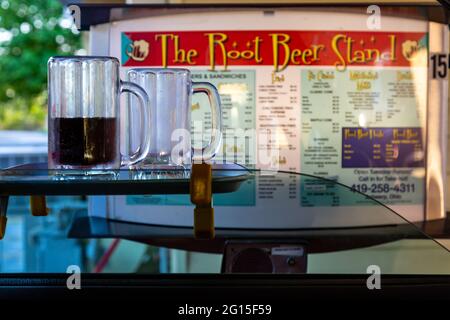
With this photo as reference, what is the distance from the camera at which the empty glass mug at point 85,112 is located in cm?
106

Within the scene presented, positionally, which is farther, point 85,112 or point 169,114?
point 169,114

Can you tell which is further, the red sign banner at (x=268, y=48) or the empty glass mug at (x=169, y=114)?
the red sign banner at (x=268, y=48)

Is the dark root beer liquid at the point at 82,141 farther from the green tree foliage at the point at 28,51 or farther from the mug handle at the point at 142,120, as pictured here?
the green tree foliage at the point at 28,51

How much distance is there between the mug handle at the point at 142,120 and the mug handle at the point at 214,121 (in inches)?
3.3

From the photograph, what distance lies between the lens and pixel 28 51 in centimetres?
498

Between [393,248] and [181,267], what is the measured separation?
1.87 ft

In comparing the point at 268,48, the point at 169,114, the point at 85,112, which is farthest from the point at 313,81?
the point at 85,112

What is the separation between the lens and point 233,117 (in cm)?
168

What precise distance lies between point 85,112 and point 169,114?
165mm

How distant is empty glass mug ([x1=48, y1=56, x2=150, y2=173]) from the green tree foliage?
1.08 metres

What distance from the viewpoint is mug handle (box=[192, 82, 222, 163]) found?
1.21 metres

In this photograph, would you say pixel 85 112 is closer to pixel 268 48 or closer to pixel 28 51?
pixel 268 48

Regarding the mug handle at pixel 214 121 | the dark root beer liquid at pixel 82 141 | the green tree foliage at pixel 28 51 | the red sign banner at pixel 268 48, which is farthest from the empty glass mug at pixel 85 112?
the green tree foliage at pixel 28 51
